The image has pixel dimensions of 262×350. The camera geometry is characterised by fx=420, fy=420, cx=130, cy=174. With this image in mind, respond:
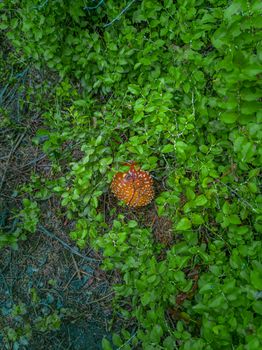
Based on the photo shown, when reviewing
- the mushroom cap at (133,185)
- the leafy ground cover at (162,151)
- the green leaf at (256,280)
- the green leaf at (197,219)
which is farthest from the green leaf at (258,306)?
the mushroom cap at (133,185)

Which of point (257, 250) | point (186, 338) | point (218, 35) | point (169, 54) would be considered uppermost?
point (218, 35)

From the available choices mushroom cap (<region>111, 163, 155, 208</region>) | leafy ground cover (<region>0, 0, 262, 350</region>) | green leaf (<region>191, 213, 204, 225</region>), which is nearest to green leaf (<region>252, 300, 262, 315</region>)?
leafy ground cover (<region>0, 0, 262, 350</region>)

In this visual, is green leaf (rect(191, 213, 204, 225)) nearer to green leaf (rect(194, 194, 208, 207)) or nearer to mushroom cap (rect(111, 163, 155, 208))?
green leaf (rect(194, 194, 208, 207))

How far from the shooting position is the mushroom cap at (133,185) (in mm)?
2943

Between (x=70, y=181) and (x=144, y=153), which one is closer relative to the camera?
(x=144, y=153)

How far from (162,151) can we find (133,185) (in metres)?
0.41

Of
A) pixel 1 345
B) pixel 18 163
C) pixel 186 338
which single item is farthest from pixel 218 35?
pixel 1 345

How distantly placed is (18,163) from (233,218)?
2083mm

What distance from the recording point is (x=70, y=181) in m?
3.40

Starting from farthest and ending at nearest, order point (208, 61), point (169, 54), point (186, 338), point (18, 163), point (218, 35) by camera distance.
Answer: point (18, 163) < point (169, 54) < point (208, 61) < point (186, 338) < point (218, 35)

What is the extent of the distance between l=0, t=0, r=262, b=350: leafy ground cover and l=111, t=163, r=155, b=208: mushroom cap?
75 millimetres

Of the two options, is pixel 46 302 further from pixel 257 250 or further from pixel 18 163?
pixel 257 250

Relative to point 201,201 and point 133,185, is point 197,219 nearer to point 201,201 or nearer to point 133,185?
point 201,201

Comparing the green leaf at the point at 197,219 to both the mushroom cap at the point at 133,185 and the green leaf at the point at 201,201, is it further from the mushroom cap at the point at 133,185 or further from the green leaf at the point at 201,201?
the mushroom cap at the point at 133,185
